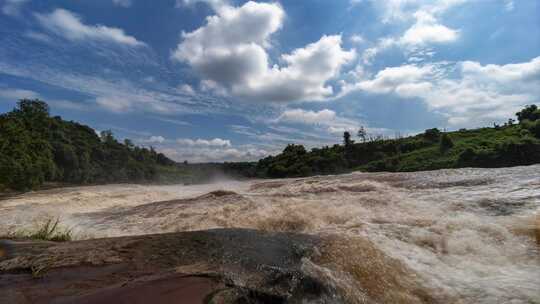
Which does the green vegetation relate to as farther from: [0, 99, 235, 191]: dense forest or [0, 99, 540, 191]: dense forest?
[0, 99, 235, 191]: dense forest

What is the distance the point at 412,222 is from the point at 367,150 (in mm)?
52646

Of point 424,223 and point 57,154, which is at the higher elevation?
point 57,154

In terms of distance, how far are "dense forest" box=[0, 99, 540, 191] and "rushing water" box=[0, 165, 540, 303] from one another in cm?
2369

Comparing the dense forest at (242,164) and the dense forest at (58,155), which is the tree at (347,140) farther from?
the dense forest at (58,155)

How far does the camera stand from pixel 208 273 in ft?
12.8

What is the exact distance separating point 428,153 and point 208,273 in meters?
43.5

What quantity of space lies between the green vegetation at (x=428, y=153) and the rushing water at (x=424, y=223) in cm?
2438

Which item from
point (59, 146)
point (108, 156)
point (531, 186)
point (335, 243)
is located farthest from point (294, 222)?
point (108, 156)

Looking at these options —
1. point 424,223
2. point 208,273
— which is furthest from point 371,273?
point 424,223

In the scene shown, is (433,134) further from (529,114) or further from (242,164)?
(242,164)

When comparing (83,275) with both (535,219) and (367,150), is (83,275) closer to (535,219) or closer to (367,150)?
(535,219)

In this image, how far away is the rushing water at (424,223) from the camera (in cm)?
385

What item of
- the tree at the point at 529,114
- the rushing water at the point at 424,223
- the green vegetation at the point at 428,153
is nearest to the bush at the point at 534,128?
the green vegetation at the point at 428,153

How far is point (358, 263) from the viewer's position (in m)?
4.20
